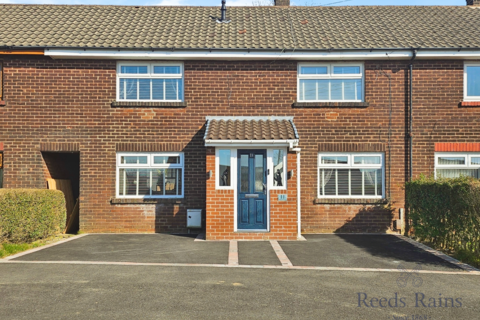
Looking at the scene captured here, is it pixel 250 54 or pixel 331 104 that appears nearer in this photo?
pixel 250 54

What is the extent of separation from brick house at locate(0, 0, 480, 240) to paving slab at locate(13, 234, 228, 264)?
4.28 feet

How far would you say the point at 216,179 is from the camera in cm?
1135

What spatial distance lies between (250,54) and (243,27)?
Result: 2325 millimetres

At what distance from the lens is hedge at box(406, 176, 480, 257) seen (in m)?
8.41

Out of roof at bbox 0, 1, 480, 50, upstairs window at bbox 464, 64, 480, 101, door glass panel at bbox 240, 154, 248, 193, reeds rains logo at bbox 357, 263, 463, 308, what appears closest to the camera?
reeds rains logo at bbox 357, 263, 463, 308

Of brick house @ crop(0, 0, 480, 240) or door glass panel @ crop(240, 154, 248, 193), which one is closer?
door glass panel @ crop(240, 154, 248, 193)

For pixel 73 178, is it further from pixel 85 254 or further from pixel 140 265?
pixel 140 265

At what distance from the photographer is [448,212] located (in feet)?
30.5

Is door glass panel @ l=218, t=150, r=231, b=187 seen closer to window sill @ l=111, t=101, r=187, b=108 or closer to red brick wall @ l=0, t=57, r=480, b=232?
red brick wall @ l=0, t=57, r=480, b=232

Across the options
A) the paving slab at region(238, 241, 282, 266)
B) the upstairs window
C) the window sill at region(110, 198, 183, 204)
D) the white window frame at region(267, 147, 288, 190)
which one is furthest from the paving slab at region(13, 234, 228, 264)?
the upstairs window

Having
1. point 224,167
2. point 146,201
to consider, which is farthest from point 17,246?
point 224,167

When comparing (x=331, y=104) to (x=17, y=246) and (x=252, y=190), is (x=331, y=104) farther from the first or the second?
(x=17, y=246)

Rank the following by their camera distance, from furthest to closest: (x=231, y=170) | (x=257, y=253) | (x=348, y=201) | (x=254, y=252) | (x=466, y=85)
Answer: (x=466, y=85)
(x=348, y=201)
(x=231, y=170)
(x=254, y=252)
(x=257, y=253)

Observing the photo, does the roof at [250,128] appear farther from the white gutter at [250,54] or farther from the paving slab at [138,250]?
the paving slab at [138,250]
